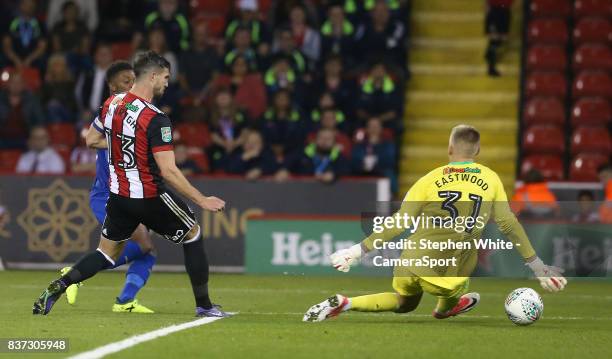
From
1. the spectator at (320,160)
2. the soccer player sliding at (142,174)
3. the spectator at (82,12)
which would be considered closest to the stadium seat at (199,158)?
the spectator at (320,160)

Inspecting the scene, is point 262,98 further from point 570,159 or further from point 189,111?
point 570,159

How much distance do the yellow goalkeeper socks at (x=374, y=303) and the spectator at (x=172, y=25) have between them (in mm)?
9934

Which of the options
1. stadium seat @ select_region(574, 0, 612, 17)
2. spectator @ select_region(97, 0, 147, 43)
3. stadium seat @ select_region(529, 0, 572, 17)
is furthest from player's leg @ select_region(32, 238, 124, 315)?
stadium seat @ select_region(574, 0, 612, 17)

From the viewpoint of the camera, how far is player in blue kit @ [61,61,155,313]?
33.0 feet

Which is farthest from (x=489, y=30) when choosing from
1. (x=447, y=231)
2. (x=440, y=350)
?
(x=440, y=350)

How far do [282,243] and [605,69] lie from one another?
598 cm

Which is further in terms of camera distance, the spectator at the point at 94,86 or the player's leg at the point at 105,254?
the spectator at the point at 94,86

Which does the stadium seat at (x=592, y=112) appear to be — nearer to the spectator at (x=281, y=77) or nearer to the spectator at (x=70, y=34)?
the spectator at (x=281, y=77)

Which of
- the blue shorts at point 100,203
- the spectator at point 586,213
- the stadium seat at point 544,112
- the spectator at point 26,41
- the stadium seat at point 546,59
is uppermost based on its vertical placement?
the spectator at point 26,41

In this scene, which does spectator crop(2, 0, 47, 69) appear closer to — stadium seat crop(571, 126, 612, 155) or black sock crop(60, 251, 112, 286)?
stadium seat crop(571, 126, 612, 155)

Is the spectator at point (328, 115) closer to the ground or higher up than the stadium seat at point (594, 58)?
closer to the ground

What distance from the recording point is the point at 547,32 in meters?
18.5

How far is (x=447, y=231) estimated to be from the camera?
902cm

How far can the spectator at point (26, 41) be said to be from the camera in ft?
61.3
